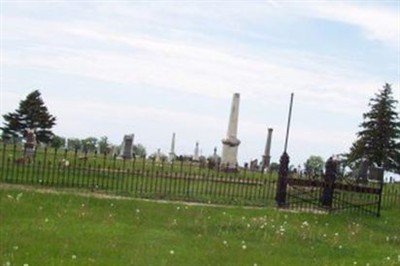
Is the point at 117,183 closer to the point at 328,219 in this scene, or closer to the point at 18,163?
the point at 18,163

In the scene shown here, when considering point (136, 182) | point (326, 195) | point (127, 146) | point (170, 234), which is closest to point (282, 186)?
point (326, 195)

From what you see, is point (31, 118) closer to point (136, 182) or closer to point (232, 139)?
point (232, 139)

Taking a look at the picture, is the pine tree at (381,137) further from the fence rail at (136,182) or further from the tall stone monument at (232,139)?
the fence rail at (136,182)

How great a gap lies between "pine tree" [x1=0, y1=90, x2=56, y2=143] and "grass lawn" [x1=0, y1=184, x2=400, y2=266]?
3416 cm

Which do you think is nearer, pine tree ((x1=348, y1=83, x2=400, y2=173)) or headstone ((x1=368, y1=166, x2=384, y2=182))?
headstone ((x1=368, y1=166, x2=384, y2=182))

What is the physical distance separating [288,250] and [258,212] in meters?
4.35

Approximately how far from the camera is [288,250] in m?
12.7

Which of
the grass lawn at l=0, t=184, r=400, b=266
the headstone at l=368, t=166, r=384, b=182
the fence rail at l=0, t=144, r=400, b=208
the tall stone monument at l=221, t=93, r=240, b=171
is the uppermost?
the tall stone monument at l=221, t=93, r=240, b=171

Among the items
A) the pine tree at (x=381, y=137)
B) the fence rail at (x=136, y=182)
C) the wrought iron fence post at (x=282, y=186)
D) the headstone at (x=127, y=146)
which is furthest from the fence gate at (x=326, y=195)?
the pine tree at (x=381, y=137)

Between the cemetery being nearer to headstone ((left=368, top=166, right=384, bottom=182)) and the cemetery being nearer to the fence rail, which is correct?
the fence rail

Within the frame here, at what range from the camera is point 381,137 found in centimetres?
4750

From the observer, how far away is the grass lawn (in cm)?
1060

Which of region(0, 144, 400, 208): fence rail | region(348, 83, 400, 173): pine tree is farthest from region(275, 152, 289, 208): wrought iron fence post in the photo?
region(348, 83, 400, 173): pine tree

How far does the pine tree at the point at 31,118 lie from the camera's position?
163ft
